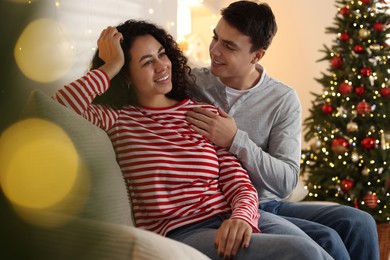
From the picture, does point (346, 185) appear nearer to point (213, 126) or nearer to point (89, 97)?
point (213, 126)

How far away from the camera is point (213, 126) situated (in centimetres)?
152

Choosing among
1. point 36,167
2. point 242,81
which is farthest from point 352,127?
point 36,167

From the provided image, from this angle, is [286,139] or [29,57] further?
[286,139]

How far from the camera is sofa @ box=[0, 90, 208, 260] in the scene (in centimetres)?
37

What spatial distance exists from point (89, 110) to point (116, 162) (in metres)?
0.18

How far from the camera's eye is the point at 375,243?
1.78 m

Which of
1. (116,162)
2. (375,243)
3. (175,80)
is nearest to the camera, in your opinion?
(116,162)

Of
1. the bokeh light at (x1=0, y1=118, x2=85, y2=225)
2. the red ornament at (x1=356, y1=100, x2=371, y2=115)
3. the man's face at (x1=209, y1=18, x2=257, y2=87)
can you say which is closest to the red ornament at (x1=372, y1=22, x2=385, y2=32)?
the red ornament at (x1=356, y1=100, x2=371, y2=115)

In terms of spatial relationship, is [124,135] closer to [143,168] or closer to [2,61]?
[143,168]

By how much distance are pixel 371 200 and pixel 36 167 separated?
9.49ft

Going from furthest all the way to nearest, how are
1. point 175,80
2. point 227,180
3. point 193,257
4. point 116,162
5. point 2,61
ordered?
1. point 175,80
2. point 227,180
3. point 116,162
4. point 193,257
5. point 2,61

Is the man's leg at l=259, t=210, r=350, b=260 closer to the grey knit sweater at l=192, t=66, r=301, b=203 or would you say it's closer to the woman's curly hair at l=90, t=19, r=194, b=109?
the grey knit sweater at l=192, t=66, r=301, b=203

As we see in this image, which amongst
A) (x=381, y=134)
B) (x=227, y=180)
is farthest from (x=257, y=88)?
(x=381, y=134)

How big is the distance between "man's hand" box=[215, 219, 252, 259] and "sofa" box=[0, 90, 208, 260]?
8.9 inches
